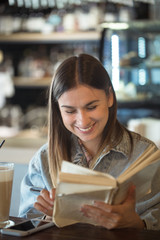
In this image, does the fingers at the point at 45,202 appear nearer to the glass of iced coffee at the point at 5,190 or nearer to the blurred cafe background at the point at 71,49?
the glass of iced coffee at the point at 5,190

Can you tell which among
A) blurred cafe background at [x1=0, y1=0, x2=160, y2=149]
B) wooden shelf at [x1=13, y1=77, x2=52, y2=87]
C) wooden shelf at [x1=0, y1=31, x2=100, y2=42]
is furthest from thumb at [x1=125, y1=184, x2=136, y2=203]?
wooden shelf at [x1=13, y1=77, x2=52, y2=87]

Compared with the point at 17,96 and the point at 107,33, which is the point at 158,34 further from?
the point at 17,96

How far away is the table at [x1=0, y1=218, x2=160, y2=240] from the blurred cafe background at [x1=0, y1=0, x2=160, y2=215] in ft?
8.31

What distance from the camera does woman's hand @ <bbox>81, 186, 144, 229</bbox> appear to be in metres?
1.32

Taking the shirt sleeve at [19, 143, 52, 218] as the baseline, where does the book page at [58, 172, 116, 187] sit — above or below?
above

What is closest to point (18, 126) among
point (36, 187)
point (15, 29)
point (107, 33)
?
point (15, 29)

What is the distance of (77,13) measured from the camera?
5.20 meters

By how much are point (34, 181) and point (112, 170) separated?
0.34 meters

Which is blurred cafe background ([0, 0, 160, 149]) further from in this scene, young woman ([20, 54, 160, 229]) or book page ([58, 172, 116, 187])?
book page ([58, 172, 116, 187])

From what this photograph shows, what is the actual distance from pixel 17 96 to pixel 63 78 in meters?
4.16

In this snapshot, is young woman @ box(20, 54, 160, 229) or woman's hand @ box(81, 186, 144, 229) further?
young woman @ box(20, 54, 160, 229)

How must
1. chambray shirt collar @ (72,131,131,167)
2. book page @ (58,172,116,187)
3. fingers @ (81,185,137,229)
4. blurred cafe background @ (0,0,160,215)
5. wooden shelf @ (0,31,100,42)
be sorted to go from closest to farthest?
book page @ (58,172,116,187) → fingers @ (81,185,137,229) → chambray shirt collar @ (72,131,131,167) → blurred cafe background @ (0,0,160,215) → wooden shelf @ (0,31,100,42)

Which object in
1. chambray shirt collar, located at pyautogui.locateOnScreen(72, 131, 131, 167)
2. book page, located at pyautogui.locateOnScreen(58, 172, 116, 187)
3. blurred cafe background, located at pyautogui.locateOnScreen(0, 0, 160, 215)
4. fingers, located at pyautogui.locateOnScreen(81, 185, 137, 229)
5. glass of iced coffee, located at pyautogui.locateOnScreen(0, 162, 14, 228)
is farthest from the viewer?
blurred cafe background, located at pyautogui.locateOnScreen(0, 0, 160, 215)

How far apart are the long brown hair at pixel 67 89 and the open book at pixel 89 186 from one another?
433mm
